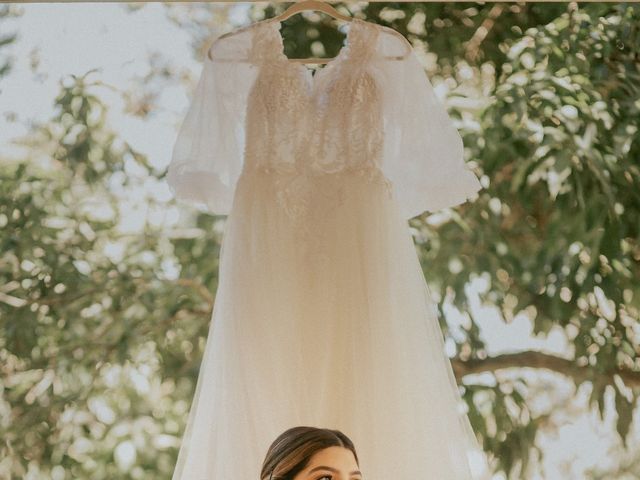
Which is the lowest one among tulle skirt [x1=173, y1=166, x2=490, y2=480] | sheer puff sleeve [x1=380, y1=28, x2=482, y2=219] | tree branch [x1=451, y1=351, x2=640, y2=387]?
tree branch [x1=451, y1=351, x2=640, y2=387]

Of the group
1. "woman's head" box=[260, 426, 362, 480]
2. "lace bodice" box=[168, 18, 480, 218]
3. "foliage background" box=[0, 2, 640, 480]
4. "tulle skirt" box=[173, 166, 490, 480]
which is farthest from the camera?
"foliage background" box=[0, 2, 640, 480]

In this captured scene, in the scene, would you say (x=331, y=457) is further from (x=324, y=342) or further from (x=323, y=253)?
(x=323, y=253)

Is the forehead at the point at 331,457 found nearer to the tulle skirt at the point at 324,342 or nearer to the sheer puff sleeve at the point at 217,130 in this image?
the tulle skirt at the point at 324,342

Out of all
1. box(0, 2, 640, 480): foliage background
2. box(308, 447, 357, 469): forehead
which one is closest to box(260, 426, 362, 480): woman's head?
box(308, 447, 357, 469): forehead

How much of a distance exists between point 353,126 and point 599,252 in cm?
115

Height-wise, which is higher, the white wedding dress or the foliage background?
the white wedding dress

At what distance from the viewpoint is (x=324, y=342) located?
2.33 m

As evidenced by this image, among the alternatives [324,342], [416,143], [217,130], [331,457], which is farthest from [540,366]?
[331,457]

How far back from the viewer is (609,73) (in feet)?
11.0

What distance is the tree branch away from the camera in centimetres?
330

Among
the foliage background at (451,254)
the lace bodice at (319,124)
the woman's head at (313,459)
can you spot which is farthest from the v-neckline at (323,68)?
the woman's head at (313,459)

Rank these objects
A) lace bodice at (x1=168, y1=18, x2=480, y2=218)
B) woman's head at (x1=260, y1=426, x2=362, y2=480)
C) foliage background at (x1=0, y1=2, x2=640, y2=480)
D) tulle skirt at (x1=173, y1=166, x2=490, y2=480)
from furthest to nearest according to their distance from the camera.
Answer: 1. foliage background at (x1=0, y1=2, x2=640, y2=480)
2. lace bodice at (x1=168, y1=18, x2=480, y2=218)
3. tulle skirt at (x1=173, y1=166, x2=490, y2=480)
4. woman's head at (x1=260, y1=426, x2=362, y2=480)

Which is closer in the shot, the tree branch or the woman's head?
the woman's head

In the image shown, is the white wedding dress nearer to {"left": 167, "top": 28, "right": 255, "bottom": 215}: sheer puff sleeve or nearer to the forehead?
{"left": 167, "top": 28, "right": 255, "bottom": 215}: sheer puff sleeve
